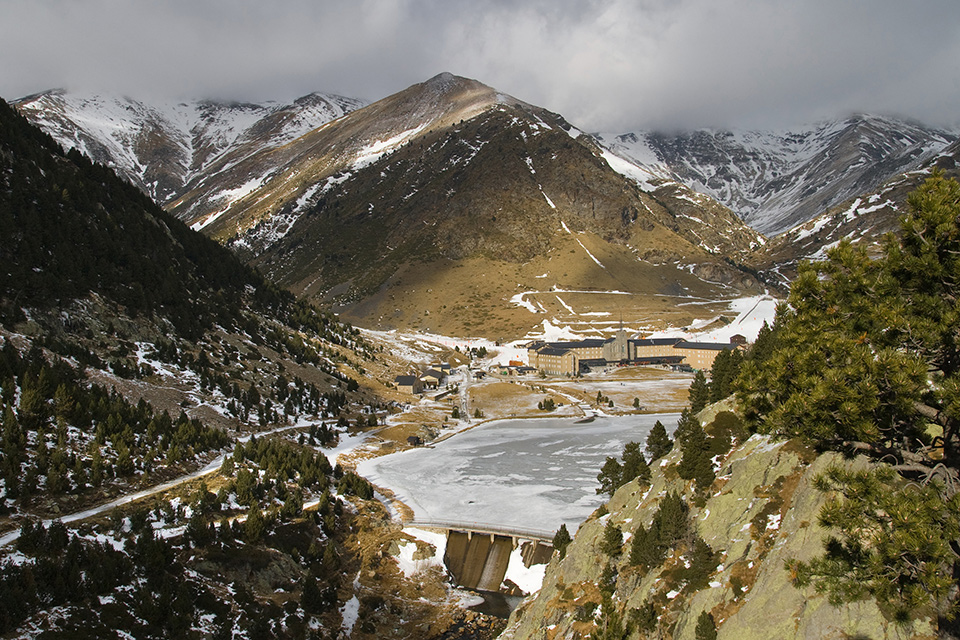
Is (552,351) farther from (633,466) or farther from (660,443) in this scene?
(633,466)

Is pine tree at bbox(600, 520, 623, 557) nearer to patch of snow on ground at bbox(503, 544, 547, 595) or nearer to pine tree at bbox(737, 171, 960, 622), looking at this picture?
patch of snow on ground at bbox(503, 544, 547, 595)

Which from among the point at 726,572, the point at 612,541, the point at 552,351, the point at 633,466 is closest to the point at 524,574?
the point at 633,466

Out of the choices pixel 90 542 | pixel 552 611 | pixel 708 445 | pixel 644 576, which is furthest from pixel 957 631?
pixel 90 542

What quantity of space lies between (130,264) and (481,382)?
6789cm

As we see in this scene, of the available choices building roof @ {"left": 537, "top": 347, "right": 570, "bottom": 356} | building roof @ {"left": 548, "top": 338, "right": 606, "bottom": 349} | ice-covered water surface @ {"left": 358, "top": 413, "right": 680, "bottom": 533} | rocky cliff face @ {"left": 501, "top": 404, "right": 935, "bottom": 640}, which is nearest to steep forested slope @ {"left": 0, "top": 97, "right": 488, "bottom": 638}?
ice-covered water surface @ {"left": 358, "top": 413, "right": 680, "bottom": 533}

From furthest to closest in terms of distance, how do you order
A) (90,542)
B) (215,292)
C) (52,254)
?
(215,292), (52,254), (90,542)

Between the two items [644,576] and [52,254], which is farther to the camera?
[52,254]

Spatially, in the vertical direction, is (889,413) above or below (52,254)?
below

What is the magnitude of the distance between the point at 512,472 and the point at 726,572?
41.4m

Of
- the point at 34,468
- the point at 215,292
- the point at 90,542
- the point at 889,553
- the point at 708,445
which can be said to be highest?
the point at 215,292

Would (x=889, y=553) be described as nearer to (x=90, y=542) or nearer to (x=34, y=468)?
(x=90, y=542)

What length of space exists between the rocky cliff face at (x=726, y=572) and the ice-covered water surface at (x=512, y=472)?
14677mm

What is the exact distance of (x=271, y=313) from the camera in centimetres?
10731

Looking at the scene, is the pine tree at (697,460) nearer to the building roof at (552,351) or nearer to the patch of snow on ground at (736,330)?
the building roof at (552,351)
